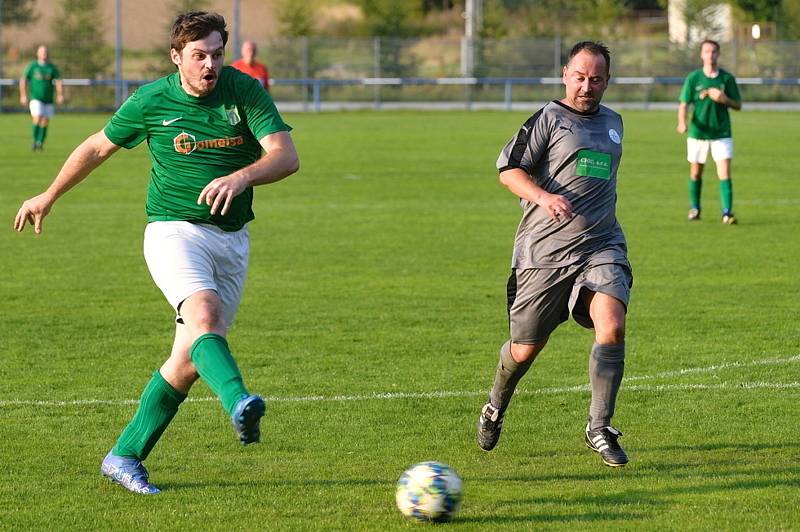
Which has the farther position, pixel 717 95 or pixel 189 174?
pixel 717 95

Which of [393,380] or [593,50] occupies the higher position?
[593,50]

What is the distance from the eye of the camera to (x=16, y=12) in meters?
56.7

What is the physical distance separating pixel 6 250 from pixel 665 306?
7.02 metres

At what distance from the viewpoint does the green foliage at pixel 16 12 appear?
56066mm

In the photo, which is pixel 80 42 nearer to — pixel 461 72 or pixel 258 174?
pixel 461 72

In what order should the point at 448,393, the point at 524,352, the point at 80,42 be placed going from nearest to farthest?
1. the point at 524,352
2. the point at 448,393
3. the point at 80,42

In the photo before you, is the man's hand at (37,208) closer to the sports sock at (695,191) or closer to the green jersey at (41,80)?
the sports sock at (695,191)

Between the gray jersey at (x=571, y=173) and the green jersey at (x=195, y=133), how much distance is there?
4.13 feet

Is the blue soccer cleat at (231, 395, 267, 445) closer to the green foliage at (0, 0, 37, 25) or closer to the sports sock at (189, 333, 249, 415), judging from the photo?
the sports sock at (189, 333, 249, 415)

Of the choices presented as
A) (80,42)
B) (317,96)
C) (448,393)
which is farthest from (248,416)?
(80,42)

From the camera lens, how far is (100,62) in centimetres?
5006

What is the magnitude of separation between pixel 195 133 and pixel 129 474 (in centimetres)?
145

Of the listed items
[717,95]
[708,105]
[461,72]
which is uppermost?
[461,72]

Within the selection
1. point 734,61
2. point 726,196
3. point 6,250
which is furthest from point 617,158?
Answer: point 734,61
